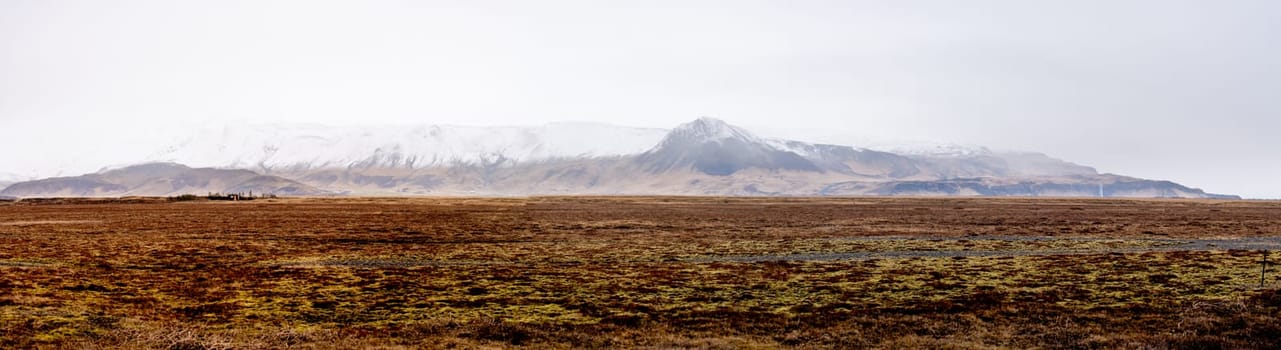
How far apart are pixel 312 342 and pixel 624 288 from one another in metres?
10.5

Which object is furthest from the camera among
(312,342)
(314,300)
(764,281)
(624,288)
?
(764,281)

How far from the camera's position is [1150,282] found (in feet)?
84.3

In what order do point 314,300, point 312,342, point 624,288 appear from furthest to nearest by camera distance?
point 624,288, point 314,300, point 312,342

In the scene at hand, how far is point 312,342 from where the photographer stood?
17.0 meters

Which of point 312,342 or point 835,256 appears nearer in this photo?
point 312,342

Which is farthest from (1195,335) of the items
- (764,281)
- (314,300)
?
(314,300)

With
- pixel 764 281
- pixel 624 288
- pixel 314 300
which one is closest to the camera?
pixel 314 300

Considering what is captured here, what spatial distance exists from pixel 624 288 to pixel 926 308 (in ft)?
29.2

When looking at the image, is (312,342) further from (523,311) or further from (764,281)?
(764,281)

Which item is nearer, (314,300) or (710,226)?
(314,300)

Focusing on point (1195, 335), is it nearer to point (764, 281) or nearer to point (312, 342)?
point (764, 281)

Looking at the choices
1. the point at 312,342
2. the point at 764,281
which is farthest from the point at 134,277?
the point at 764,281

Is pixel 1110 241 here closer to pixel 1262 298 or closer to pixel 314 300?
pixel 1262 298

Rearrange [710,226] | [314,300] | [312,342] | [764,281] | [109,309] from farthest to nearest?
[710,226]
[764,281]
[314,300]
[109,309]
[312,342]
